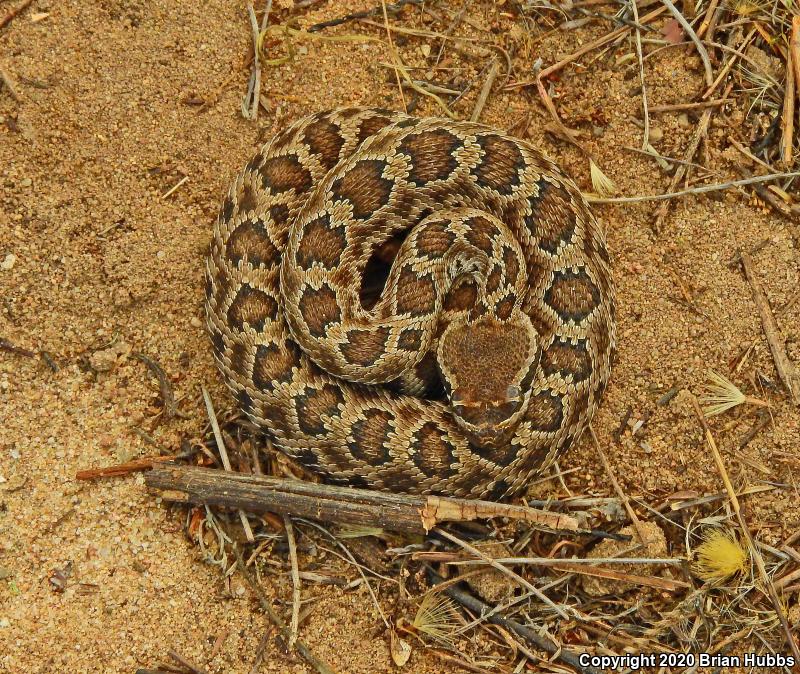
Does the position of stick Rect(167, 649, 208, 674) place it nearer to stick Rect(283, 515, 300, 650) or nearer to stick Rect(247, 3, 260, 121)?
stick Rect(283, 515, 300, 650)

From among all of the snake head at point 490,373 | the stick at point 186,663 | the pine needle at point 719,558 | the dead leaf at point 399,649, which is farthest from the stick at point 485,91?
the stick at point 186,663

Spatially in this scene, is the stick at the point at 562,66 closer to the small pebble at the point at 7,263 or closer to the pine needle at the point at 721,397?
the pine needle at the point at 721,397

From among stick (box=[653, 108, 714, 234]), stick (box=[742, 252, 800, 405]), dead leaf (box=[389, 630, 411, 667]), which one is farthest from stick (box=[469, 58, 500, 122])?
dead leaf (box=[389, 630, 411, 667])

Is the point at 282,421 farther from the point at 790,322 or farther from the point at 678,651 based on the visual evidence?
the point at 790,322

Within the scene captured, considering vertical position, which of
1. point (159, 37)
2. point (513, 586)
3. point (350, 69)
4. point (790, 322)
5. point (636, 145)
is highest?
point (159, 37)

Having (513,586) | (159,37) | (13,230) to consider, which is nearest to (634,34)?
(159,37)

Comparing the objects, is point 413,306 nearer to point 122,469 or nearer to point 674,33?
point 122,469
